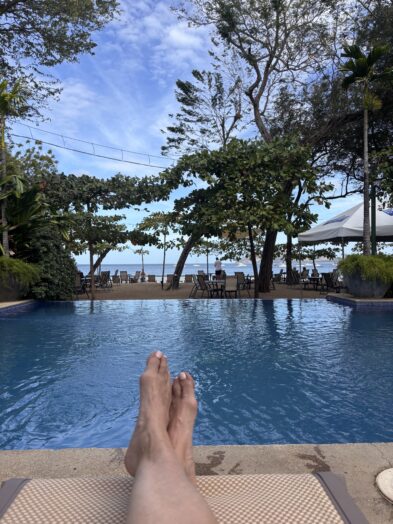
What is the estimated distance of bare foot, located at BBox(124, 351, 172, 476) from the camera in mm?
1359

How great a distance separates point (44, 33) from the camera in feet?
39.5

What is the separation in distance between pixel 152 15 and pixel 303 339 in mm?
12174

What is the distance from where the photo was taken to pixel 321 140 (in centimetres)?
1544

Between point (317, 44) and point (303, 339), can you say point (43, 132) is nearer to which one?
point (317, 44)

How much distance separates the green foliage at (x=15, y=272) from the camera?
32.7 feet

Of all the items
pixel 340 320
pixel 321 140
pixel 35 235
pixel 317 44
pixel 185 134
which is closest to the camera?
pixel 340 320

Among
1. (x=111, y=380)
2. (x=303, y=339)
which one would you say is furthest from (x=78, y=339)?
(x=303, y=339)

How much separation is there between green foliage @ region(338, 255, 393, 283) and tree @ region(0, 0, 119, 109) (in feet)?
31.9

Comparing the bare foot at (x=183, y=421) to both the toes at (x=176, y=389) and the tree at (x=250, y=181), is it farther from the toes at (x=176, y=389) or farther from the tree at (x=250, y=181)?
the tree at (x=250, y=181)

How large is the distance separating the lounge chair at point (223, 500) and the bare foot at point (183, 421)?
5.9 inches

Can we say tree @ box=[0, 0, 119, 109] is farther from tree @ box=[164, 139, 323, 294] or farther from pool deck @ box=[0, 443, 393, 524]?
pool deck @ box=[0, 443, 393, 524]

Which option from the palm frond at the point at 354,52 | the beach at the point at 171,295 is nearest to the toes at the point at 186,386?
the beach at the point at 171,295

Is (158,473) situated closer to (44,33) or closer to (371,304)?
(371,304)

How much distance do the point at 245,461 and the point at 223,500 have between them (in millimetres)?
655
